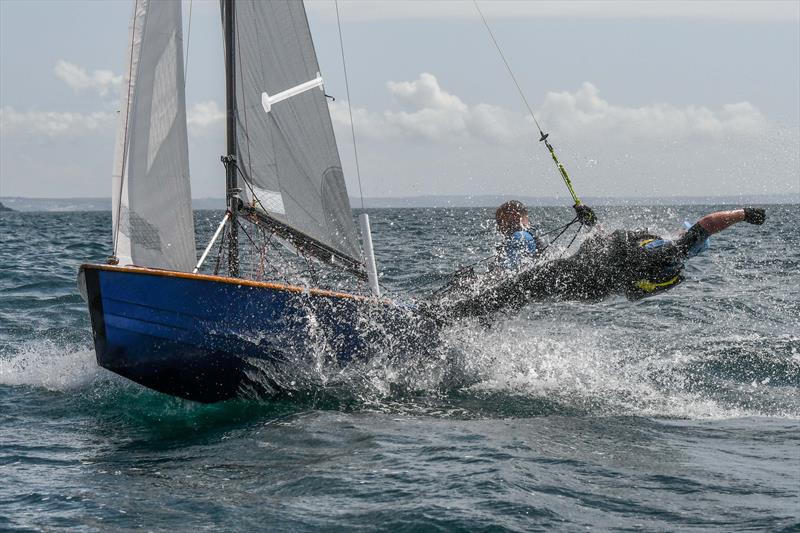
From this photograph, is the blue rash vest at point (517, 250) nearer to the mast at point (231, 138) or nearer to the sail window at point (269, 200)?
the sail window at point (269, 200)

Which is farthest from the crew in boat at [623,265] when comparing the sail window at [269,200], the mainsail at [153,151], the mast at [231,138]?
the mainsail at [153,151]

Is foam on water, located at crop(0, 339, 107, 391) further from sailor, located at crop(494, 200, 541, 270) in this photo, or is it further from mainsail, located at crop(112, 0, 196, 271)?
sailor, located at crop(494, 200, 541, 270)

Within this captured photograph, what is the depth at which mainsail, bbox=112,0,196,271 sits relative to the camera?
6.60m

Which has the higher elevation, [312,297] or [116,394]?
[312,297]

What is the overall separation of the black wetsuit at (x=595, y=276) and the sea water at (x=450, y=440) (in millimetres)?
277

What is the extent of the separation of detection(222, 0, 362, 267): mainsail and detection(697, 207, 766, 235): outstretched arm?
3006 mm

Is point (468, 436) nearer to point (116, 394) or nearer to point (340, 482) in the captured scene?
point (340, 482)

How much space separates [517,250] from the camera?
764 cm

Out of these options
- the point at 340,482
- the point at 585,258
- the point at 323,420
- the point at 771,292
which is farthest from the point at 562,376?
the point at 771,292

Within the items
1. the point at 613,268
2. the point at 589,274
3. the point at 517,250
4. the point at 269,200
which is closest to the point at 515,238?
the point at 517,250

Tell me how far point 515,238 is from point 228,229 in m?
2.35

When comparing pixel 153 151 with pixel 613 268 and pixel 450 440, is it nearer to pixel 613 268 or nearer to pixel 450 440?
pixel 450 440

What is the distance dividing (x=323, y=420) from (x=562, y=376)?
86.6 inches

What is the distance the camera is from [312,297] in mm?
6691
